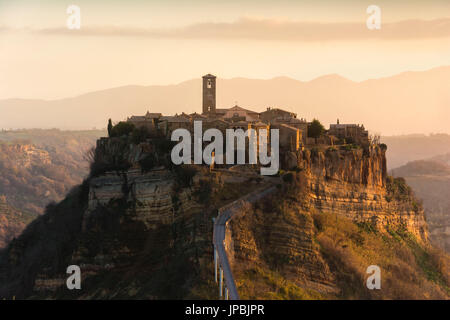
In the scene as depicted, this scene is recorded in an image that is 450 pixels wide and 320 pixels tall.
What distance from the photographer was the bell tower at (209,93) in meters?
76.2

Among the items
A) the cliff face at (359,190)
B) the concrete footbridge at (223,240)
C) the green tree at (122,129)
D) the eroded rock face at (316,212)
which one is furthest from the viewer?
the green tree at (122,129)

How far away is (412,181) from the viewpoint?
178875 mm

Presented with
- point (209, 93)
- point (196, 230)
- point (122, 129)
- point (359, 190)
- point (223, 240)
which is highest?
point (209, 93)

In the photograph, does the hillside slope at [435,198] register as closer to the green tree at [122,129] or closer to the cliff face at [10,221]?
the green tree at [122,129]

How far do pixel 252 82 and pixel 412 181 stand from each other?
1827 inches

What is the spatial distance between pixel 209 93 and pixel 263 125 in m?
14.1

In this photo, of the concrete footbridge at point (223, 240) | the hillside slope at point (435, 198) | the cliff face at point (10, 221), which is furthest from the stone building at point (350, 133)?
the cliff face at point (10, 221)

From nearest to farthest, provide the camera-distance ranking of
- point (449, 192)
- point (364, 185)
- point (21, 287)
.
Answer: point (21, 287) → point (364, 185) → point (449, 192)

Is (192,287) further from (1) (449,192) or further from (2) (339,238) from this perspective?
(1) (449,192)

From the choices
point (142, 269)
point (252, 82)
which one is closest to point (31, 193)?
point (252, 82)

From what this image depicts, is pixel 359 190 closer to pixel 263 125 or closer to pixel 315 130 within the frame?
pixel 315 130

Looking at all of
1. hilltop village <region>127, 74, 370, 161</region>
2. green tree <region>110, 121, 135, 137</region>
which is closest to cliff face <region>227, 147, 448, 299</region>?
hilltop village <region>127, 74, 370, 161</region>

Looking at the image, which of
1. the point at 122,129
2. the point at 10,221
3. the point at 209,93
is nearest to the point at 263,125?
the point at 122,129

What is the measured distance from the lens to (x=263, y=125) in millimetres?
63844
